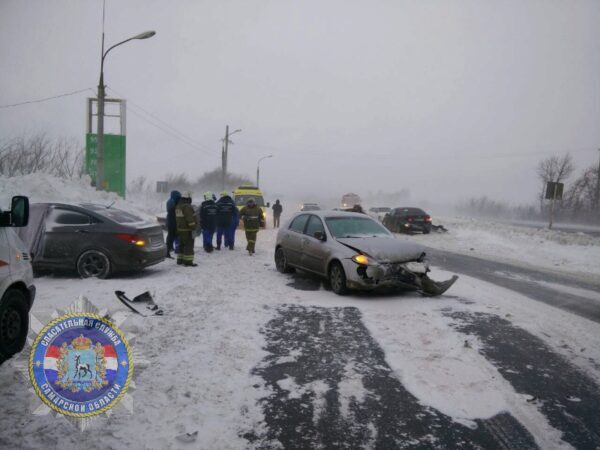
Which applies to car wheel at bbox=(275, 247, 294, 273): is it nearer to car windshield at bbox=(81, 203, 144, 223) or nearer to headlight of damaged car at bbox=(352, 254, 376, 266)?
headlight of damaged car at bbox=(352, 254, 376, 266)

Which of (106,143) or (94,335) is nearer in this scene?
(94,335)

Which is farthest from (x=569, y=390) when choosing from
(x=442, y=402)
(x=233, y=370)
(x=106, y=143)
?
(x=106, y=143)

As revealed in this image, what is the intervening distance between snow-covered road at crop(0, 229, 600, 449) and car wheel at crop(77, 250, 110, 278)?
1.19 feet

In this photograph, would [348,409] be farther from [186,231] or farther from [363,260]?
[186,231]

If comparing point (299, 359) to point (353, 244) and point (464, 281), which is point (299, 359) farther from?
point (464, 281)

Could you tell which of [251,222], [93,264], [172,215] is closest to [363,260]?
[93,264]

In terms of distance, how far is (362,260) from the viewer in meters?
7.07

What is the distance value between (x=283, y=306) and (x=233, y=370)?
2.61 meters

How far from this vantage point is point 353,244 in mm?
7484

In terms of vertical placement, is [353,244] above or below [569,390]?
above

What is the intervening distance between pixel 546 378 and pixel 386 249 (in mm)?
3482

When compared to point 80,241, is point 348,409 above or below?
below

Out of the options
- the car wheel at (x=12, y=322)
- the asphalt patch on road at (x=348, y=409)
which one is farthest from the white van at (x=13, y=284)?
the asphalt patch on road at (x=348, y=409)

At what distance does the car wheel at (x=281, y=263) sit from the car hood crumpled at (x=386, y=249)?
2257mm
